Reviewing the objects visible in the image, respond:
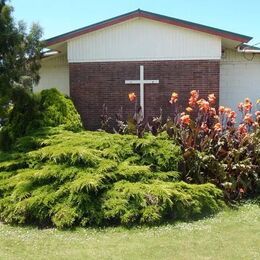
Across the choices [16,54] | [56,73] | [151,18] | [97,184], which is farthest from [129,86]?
[97,184]

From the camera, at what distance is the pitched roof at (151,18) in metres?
13.4

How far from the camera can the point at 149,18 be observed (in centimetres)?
1379

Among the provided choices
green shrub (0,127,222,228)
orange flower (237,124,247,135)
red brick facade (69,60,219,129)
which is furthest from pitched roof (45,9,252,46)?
green shrub (0,127,222,228)

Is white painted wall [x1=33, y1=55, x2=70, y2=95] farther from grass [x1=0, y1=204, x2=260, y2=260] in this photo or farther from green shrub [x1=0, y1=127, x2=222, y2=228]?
grass [x1=0, y1=204, x2=260, y2=260]

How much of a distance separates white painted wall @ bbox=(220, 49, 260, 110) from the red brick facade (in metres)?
2.01

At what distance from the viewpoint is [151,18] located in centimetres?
1373

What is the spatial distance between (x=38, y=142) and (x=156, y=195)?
3022mm

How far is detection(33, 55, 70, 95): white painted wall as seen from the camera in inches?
655

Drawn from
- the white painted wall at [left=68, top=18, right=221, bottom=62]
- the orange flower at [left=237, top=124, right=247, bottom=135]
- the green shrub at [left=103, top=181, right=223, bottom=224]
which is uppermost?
the white painted wall at [left=68, top=18, right=221, bottom=62]

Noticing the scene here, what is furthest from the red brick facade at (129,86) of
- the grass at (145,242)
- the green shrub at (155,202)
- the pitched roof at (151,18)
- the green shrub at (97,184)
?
the grass at (145,242)

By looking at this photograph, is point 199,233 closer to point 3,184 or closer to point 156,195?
point 156,195

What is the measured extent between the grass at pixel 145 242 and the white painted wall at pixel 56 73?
31.1ft

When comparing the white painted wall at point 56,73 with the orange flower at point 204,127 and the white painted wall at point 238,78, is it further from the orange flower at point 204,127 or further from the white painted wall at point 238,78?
the orange flower at point 204,127

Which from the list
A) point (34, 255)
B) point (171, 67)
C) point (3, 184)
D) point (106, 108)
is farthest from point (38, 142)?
point (171, 67)
